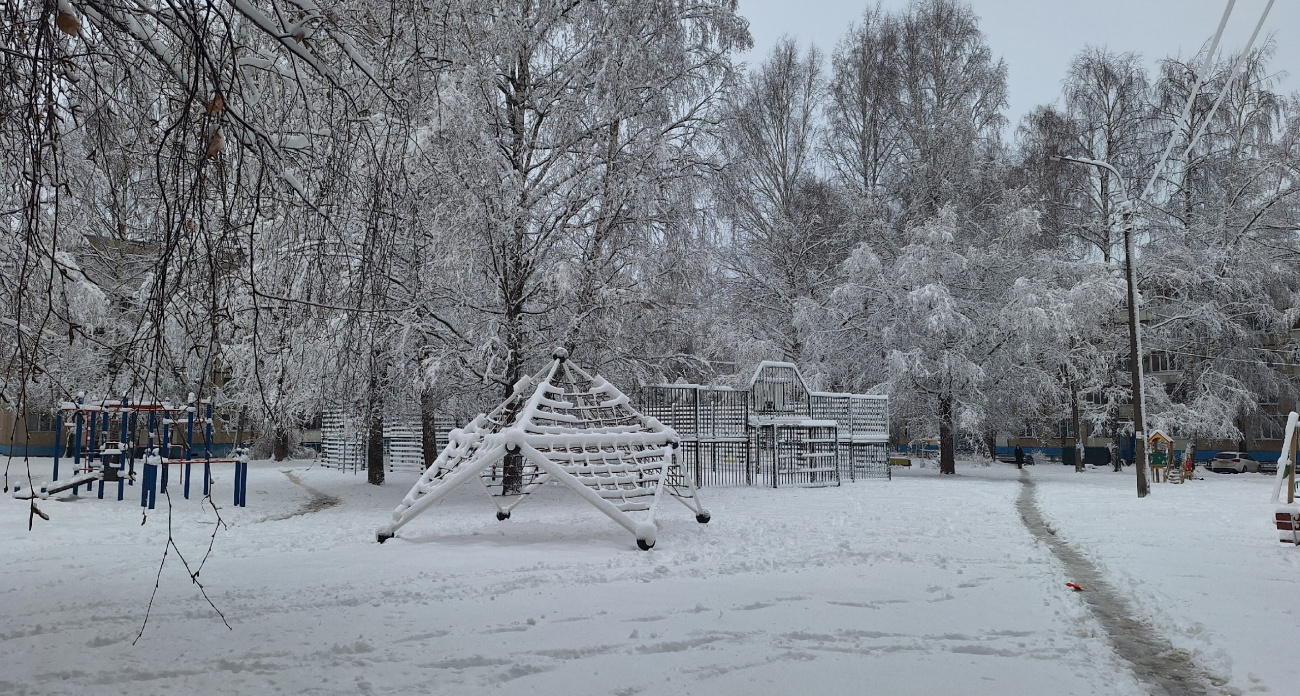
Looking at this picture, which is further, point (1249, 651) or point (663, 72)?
point (663, 72)

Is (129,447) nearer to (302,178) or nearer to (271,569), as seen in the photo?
(271,569)

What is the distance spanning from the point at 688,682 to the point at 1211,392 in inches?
1002

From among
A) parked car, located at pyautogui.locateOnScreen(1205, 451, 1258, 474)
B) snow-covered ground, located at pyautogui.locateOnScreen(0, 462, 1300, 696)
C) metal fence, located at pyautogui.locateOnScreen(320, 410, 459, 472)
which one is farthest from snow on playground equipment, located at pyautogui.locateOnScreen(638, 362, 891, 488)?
parked car, located at pyautogui.locateOnScreen(1205, 451, 1258, 474)

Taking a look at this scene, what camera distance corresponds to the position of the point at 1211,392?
970 inches

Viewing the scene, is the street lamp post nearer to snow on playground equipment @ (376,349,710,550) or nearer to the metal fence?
snow on playground equipment @ (376,349,710,550)

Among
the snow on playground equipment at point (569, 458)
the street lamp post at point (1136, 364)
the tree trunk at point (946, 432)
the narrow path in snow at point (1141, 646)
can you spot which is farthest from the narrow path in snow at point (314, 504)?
the tree trunk at point (946, 432)

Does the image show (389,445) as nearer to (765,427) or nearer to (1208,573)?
(765,427)

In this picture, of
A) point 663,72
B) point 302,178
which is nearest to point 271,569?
Result: point 302,178

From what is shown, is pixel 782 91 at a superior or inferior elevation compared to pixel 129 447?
superior

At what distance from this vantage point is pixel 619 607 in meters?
5.76

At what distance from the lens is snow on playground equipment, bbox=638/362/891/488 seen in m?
16.9

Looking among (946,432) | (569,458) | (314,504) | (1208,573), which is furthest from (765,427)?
(1208,573)

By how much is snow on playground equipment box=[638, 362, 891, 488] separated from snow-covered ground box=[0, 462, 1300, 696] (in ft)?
20.2

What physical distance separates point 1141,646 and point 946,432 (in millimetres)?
19478
